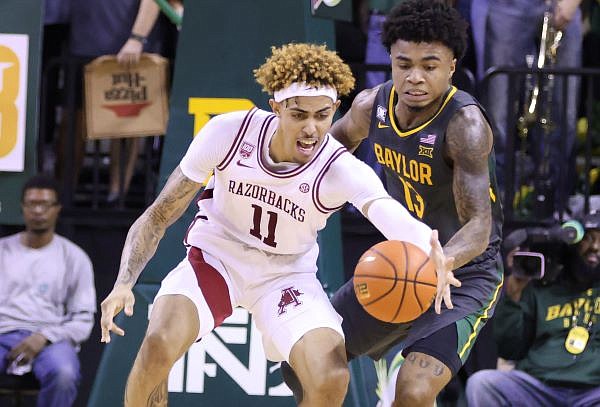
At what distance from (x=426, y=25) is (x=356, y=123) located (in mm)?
733

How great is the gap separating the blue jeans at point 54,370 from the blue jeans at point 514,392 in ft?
7.97

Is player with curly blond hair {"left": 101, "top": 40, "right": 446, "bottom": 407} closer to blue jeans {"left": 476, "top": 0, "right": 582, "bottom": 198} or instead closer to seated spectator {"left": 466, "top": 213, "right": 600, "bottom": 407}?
seated spectator {"left": 466, "top": 213, "right": 600, "bottom": 407}

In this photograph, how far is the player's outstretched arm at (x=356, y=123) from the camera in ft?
23.2

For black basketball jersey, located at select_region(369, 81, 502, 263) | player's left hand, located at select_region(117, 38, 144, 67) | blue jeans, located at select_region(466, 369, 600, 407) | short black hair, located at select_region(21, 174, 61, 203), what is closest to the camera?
black basketball jersey, located at select_region(369, 81, 502, 263)

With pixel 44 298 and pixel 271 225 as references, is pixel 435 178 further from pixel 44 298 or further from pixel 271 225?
pixel 44 298

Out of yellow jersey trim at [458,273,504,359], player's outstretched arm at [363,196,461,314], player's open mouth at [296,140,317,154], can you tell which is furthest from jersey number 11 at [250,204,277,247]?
yellow jersey trim at [458,273,504,359]

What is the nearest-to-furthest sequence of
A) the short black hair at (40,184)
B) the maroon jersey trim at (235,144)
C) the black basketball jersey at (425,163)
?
the maroon jersey trim at (235,144)
the black basketball jersey at (425,163)
the short black hair at (40,184)

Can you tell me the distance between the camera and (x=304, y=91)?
6344mm

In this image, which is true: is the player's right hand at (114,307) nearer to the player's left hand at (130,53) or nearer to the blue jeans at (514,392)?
the blue jeans at (514,392)

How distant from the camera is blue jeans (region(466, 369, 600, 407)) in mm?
8148

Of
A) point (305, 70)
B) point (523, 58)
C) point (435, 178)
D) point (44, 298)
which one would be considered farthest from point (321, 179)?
point (523, 58)

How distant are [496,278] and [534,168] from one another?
8.53 feet

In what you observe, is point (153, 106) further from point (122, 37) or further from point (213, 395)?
point (213, 395)

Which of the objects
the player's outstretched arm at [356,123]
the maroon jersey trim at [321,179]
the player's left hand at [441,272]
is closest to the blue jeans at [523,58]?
the player's outstretched arm at [356,123]
